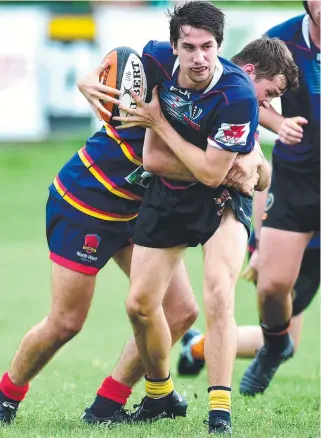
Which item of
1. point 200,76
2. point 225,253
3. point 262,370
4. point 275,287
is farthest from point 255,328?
point 200,76

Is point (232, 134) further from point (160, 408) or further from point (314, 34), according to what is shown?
point (314, 34)

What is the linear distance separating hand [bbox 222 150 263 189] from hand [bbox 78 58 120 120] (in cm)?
66

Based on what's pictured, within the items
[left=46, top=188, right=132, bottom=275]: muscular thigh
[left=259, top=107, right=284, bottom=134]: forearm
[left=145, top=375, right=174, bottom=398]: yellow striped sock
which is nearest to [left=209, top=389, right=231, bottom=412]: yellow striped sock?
[left=145, top=375, right=174, bottom=398]: yellow striped sock

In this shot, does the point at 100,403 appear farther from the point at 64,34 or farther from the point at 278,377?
the point at 64,34

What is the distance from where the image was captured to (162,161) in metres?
5.57

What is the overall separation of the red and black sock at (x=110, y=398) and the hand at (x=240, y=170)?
4.39 feet

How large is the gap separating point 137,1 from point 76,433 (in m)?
17.0

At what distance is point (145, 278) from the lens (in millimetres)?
5594

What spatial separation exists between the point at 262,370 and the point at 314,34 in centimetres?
235

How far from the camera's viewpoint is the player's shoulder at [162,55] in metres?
5.55

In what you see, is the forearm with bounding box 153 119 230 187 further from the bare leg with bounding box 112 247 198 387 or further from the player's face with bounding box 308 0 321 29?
the player's face with bounding box 308 0 321 29

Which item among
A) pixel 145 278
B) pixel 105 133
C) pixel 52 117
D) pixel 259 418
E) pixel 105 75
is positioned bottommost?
pixel 52 117

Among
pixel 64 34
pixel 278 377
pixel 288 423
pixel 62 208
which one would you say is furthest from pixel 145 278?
pixel 64 34

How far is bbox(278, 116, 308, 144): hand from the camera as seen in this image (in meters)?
6.64
